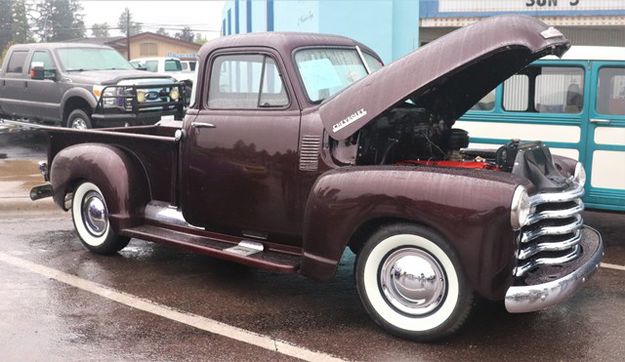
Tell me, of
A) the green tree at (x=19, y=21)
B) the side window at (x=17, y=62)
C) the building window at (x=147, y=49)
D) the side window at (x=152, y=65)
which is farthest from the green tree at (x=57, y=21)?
the side window at (x=17, y=62)

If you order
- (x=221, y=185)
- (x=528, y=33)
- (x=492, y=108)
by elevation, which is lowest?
(x=221, y=185)

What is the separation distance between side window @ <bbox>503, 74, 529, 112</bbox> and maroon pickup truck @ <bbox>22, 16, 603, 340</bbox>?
1.91 metres

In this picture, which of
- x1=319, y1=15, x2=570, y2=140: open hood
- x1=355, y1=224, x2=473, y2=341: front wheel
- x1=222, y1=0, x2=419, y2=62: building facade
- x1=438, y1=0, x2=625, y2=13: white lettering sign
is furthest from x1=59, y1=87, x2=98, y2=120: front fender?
x1=355, y1=224, x2=473, y2=341: front wheel

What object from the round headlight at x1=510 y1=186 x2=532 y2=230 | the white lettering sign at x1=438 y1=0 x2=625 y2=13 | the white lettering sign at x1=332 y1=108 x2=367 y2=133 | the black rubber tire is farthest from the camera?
the white lettering sign at x1=438 y1=0 x2=625 y2=13

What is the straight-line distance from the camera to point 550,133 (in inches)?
280

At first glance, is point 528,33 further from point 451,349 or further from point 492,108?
point 492,108

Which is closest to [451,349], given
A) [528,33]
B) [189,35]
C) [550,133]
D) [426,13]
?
[528,33]

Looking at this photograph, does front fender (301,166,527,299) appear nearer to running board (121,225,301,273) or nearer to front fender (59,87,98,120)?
running board (121,225,301,273)

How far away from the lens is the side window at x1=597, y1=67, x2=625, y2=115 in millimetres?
6746

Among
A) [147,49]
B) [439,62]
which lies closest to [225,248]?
[439,62]

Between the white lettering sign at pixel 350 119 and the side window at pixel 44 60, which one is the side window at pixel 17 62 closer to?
the side window at pixel 44 60

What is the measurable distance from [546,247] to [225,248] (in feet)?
7.59

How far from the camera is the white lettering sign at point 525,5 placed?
15.2 meters

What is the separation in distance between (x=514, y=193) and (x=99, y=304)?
10.1 feet
